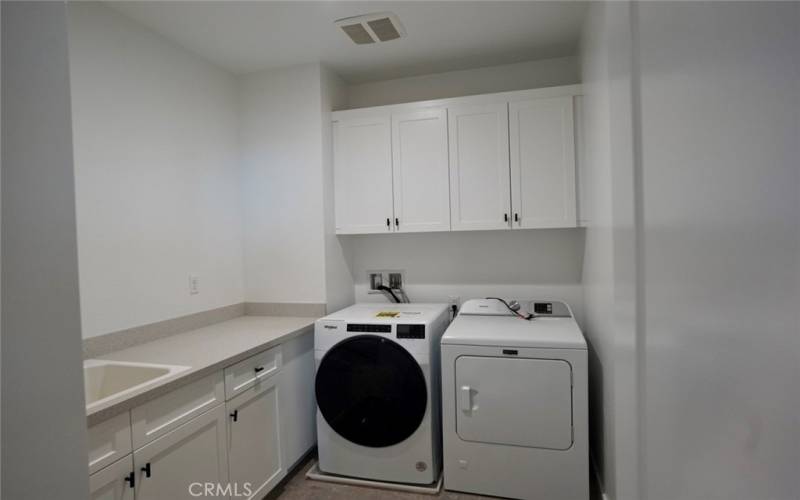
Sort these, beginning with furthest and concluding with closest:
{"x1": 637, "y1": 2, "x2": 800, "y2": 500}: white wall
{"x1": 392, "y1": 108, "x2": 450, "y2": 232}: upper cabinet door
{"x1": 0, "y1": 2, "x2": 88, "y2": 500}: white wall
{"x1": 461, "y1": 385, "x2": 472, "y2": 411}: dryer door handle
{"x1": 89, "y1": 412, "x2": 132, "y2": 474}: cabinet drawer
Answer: {"x1": 392, "y1": 108, "x2": 450, "y2": 232}: upper cabinet door, {"x1": 461, "y1": 385, "x2": 472, "y2": 411}: dryer door handle, {"x1": 89, "y1": 412, "x2": 132, "y2": 474}: cabinet drawer, {"x1": 0, "y1": 2, "x2": 88, "y2": 500}: white wall, {"x1": 637, "y1": 2, "x2": 800, "y2": 500}: white wall

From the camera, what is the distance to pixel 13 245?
0.45 meters

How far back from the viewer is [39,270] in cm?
49

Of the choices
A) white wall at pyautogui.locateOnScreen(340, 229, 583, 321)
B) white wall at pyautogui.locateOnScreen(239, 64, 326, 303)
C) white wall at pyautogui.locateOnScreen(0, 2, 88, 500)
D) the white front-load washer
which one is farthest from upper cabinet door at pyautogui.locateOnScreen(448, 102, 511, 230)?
white wall at pyautogui.locateOnScreen(0, 2, 88, 500)

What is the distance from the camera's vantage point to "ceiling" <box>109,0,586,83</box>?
6.90 feet

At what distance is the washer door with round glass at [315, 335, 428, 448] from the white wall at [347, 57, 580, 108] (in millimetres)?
1904

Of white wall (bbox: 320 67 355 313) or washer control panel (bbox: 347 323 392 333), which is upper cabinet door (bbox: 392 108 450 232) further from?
washer control panel (bbox: 347 323 392 333)

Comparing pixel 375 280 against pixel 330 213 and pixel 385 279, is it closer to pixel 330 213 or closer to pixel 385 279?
pixel 385 279

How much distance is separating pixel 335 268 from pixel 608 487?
2.05m

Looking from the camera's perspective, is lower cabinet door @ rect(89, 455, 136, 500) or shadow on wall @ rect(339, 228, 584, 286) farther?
shadow on wall @ rect(339, 228, 584, 286)

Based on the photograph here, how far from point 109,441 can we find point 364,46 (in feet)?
8.00

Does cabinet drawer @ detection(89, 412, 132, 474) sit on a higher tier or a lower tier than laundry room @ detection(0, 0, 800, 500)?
lower

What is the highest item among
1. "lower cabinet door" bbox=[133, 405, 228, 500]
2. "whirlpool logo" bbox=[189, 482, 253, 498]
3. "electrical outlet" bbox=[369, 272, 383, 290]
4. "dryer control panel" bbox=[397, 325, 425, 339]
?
"electrical outlet" bbox=[369, 272, 383, 290]

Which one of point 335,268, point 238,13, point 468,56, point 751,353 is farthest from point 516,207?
point 751,353

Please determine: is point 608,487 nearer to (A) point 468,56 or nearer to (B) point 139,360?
(B) point 139,360
